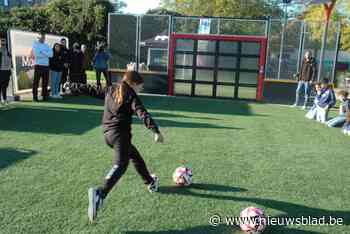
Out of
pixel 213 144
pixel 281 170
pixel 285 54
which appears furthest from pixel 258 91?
pixel 281 170

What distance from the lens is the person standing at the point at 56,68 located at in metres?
13.5

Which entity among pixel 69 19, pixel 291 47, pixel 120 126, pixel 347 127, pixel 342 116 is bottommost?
pixel 347 127

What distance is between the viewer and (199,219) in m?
4.42

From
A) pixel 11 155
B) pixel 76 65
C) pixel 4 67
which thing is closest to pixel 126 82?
pixel 11 155

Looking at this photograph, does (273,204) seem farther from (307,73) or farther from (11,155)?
(307,73)

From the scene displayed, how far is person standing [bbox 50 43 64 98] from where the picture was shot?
44.2 feet

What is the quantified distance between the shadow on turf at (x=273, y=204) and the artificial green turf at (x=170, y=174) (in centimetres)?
1

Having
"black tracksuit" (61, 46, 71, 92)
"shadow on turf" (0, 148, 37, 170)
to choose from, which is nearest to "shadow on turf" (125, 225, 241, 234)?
"shadow on turf" (0, 148, 37, 170)

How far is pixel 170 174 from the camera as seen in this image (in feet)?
19.5

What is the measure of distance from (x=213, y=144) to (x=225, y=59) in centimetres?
892

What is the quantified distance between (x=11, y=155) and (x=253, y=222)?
418 centimetres

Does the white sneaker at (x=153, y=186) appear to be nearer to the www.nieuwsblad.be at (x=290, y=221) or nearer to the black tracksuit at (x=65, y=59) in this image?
the www.nieuwsblad.be at (x=290, y=221)

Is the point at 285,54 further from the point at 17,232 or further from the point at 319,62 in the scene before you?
the point at 17,232

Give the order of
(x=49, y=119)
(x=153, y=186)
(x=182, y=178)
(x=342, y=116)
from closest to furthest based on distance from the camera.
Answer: (x=153, y=186)
(x=182, y=178)
(x=49, y=119)
(x=342, y=116)
